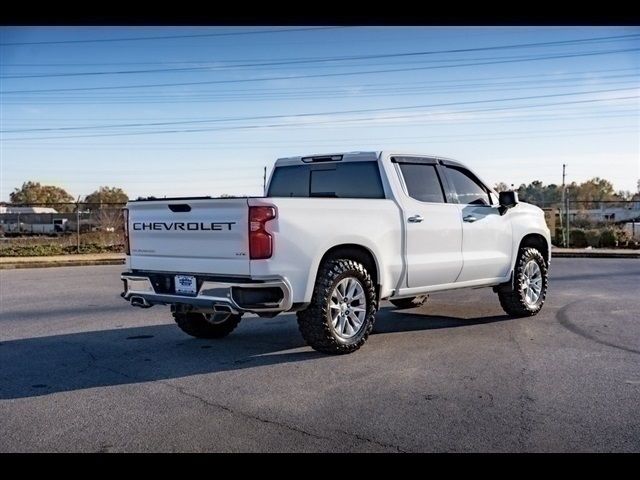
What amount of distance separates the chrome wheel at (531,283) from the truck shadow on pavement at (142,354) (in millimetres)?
553

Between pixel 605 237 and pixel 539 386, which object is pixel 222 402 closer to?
pixel 539 386

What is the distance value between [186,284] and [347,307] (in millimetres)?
1634

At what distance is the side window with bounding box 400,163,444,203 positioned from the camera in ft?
26.4

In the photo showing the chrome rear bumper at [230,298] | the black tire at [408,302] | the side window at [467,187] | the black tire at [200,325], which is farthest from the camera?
the black tire at [408,302]

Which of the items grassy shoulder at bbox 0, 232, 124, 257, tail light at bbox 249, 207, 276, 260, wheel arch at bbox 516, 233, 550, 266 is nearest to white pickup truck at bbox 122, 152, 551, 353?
tail light at bbox 249, 207, 276, 260

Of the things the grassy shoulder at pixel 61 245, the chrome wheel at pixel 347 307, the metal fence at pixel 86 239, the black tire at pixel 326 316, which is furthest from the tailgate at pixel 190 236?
the grassy shoulder at pixel 61 245

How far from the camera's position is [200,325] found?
8.07m

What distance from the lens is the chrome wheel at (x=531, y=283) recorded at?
30.6 feet

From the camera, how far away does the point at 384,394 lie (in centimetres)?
553

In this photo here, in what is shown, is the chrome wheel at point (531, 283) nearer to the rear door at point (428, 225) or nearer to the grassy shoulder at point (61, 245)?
the rear door at point (428, 225)

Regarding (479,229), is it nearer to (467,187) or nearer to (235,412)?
(467,187)

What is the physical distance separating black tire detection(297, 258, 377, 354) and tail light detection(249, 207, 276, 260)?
732 millimetres
